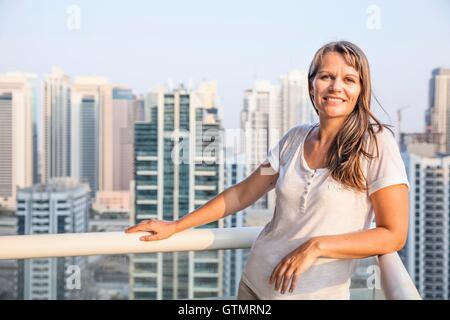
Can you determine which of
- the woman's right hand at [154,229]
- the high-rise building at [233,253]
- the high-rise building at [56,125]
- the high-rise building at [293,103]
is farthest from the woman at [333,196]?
the high-rise building at [56,125]

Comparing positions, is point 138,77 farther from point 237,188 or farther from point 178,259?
point 237,188

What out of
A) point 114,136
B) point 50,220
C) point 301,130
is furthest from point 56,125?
point 301,130

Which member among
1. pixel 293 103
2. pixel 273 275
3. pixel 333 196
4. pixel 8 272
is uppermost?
pixel 293 103

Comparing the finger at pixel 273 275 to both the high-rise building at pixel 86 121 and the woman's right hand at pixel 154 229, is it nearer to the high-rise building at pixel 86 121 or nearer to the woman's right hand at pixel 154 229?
the woman's right hand at pixel 154 229

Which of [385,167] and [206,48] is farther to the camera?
[206,48]

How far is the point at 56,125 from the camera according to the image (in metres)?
26.7

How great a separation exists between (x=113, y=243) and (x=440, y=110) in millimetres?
26111

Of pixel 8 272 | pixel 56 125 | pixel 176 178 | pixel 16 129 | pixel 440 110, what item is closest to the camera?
pixel 440 110

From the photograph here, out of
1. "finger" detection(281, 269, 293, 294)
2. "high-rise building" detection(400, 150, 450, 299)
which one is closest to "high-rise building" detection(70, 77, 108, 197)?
"high-rise building" detection(400, 150, 450, 299)

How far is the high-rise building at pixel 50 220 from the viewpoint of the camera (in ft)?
77.1

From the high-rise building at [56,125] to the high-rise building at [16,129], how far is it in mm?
696

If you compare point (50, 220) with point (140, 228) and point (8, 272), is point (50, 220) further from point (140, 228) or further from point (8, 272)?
point (140, 228)
